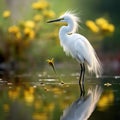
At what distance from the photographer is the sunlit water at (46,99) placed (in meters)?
8.32

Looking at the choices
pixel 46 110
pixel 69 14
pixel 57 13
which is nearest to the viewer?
pixel 46 110

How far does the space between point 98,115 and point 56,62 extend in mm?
15843

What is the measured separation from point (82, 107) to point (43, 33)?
1615cm

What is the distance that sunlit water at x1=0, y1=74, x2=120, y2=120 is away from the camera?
8320 millimetres

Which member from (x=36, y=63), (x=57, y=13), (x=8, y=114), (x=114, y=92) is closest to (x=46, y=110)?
(x=8, y=114)

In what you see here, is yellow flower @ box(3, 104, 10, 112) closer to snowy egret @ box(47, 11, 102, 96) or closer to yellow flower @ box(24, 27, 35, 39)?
snowy egret @ box(47, 11, 102, 96)

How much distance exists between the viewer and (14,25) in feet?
83.0

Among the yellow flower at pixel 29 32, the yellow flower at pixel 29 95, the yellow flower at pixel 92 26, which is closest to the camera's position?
the yellow flower at pixel 29 95

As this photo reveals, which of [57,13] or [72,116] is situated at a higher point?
[57,13]

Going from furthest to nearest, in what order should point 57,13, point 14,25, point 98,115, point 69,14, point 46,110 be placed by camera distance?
point 57,13 < point 14,25 < point 69,14 < point 46,110 < point 98,115

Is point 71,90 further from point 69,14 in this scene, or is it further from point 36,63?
point 36,63

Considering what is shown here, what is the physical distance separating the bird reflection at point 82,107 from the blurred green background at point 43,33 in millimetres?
10579

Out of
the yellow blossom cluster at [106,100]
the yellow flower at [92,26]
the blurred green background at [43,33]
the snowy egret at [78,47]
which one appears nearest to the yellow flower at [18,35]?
the blurred green background at [43,33]

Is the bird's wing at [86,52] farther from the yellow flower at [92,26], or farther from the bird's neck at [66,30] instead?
the yellow flower at [92,26]
